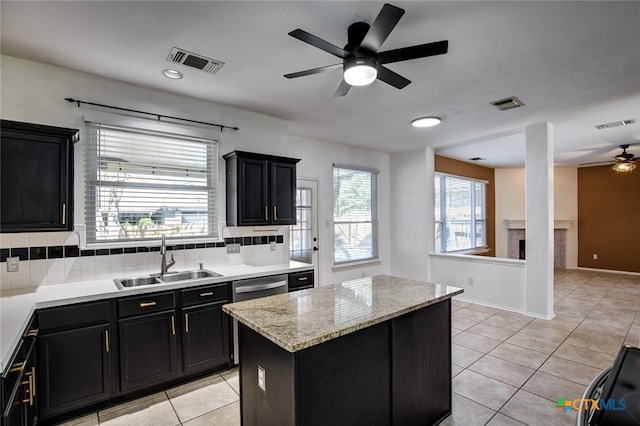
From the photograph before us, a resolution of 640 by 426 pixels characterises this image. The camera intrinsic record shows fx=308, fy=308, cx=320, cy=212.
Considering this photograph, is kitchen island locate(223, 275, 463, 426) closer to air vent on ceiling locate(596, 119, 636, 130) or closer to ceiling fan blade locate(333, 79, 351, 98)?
ceiling fan blade locate(333, 79, 351, 98)

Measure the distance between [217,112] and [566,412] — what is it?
14.0ft

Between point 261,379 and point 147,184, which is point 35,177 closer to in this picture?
point 147,184

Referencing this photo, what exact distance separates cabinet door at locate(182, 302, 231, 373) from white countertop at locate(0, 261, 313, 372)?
0.92 ft

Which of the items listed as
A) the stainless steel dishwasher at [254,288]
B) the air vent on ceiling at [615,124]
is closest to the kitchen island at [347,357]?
the stainless steel dishwasher at [254,288]

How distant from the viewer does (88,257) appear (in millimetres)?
2803

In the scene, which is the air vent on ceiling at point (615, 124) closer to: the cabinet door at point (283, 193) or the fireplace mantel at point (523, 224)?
the fireplace mantel at point (523, 224)

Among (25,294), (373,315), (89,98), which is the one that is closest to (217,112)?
(89,98)

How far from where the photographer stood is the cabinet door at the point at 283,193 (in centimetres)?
370

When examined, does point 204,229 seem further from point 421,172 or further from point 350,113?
point 421,172

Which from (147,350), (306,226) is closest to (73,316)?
(147,350)

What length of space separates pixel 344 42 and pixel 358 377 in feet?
7.53

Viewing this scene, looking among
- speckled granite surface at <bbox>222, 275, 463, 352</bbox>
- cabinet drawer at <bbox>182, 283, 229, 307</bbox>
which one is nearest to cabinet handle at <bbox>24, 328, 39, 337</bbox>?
cabinet drawer at <bbox>182, 283, 229, 307</bbox>

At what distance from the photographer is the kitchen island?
4.93 feet

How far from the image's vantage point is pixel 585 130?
4.76 meters
